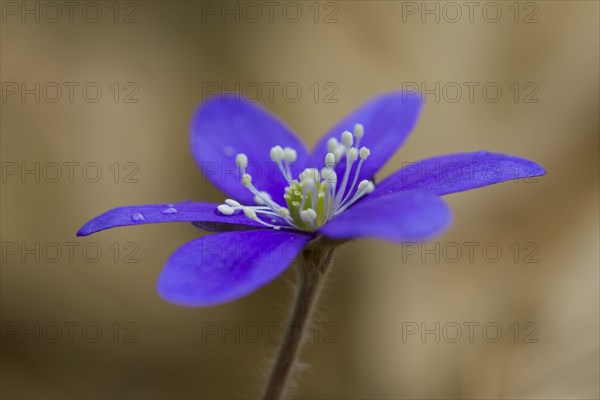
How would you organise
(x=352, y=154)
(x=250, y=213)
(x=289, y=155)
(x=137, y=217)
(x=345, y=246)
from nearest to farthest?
1. (x=137, y=217)
2. (x=250, y=213)
3. (x=352, y=154)
4. (x=289, y=155)
5. (x=345, y=246)

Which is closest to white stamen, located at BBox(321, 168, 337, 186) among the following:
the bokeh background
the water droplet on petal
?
the water droplet on petal

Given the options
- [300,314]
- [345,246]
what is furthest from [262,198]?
[345,246]

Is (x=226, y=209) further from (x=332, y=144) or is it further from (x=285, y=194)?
→ (x=332, y=144)

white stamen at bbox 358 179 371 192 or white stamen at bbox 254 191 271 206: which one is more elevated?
white stamen at bbox 358 179 371 192

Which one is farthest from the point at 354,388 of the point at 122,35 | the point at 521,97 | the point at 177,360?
the point at 122,35

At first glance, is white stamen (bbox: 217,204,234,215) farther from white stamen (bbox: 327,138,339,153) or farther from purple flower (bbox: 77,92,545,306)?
white stamen (bbox: 327,138,339,153)

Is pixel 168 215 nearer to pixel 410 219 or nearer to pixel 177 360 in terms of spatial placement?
pixel 410 219
